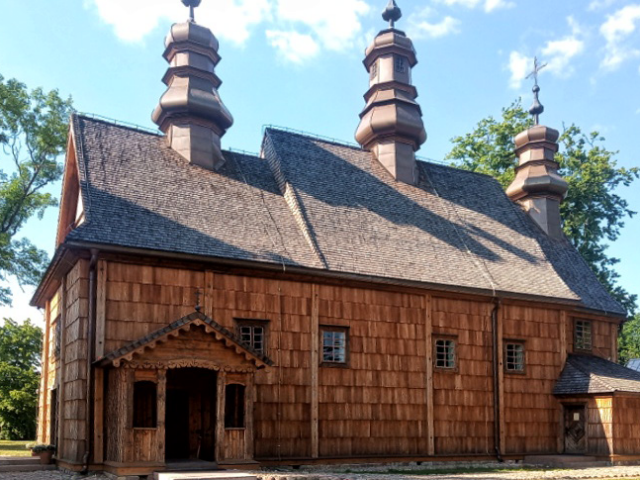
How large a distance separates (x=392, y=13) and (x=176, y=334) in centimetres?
1682

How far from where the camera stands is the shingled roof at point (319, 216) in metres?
17.7

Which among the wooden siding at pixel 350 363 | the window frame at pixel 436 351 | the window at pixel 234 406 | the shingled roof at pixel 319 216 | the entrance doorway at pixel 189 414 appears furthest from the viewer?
the window frame at pixel 436 351

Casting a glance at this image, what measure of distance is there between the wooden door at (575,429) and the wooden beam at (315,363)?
27.4 ft

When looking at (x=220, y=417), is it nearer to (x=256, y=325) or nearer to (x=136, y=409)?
(x=136, y=409)

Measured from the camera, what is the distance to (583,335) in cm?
2400

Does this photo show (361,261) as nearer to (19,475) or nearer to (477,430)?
(477,430)

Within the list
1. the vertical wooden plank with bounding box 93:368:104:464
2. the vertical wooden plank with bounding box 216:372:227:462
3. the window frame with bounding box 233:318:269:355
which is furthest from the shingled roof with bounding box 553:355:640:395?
the vertical wooden plank with bounding box 93:368:104:464

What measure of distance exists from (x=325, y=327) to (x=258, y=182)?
16.1ft

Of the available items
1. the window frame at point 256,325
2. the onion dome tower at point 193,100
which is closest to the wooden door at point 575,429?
the window frame at point 256,325

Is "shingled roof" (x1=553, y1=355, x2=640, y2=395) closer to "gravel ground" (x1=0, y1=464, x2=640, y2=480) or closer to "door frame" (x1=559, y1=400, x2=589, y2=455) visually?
"door frame" (x1=559, y1=400, x2=589, y2=455)

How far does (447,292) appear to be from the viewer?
2048 centimetres

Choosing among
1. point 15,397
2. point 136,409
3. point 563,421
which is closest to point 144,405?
point 136,409

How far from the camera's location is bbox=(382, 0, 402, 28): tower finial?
89.4 ft

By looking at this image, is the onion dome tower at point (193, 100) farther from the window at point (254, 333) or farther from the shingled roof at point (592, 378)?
the shingled roof at point (592, 378)
